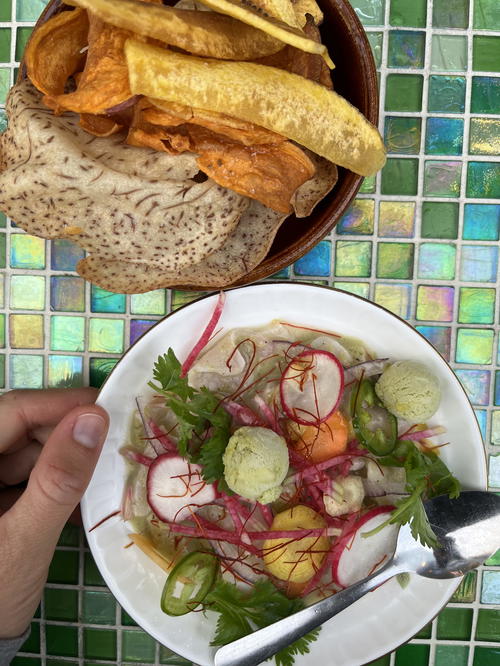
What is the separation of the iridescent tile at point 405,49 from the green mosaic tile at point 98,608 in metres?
0.79

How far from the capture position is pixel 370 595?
0.73 m

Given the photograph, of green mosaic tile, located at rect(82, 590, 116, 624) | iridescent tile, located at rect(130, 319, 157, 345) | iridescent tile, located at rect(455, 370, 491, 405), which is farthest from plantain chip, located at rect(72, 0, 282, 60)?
green mosaic tile, located at rect(82, 590, 116, 624)

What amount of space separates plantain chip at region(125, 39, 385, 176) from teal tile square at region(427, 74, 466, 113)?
250 millimetres

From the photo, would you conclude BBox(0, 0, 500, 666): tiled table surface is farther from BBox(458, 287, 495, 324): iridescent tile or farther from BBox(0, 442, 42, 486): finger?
BBox(0, 442, 42, 486): finger

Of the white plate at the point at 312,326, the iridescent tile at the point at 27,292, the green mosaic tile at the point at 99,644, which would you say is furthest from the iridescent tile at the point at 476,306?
the green mosaic tile at the point at 99,644

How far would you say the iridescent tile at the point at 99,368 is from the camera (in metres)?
0.75

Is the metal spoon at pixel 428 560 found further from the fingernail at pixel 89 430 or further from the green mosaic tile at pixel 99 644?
the fingernail at pixel 89 430

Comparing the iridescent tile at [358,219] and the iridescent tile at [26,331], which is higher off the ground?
the iridescent tile at [358,219]

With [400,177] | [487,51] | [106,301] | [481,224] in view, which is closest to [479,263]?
[481,224]

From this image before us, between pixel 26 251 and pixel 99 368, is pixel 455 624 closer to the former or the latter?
pixel 99 368

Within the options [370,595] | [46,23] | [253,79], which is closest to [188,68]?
[253,79]

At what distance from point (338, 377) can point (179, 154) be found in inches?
12.8

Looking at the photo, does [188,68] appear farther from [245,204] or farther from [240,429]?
[240,429]

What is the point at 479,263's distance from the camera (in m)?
0.72
